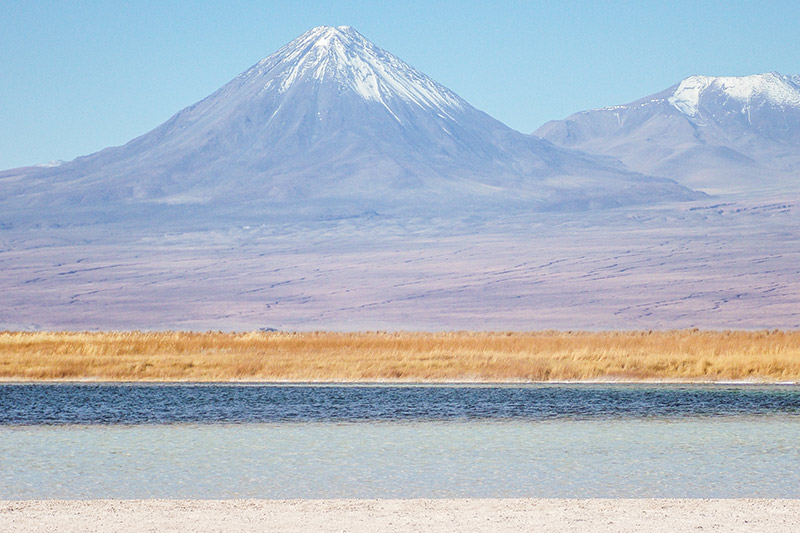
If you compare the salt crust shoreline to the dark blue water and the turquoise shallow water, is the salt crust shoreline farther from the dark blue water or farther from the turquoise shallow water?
the dark blue water

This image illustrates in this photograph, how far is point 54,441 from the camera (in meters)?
21.8

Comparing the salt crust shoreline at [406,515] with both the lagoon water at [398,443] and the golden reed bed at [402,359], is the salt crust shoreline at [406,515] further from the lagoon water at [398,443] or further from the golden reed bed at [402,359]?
the golden reed bed at [402,359]

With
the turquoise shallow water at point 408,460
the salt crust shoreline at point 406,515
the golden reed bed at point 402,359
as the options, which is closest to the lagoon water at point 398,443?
Answer: the turquoise shallow water at point 408,460

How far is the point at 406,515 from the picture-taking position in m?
14.4

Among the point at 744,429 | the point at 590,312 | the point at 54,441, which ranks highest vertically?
the point at 54,441

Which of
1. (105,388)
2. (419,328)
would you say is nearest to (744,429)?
(105,388)

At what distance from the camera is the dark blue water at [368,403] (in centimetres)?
2597

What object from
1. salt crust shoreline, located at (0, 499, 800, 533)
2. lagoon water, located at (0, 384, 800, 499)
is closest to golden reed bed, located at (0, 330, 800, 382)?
lagoon water, located at (0, 384, 800, 499)

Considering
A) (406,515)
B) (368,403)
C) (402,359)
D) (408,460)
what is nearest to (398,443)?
(408,460)

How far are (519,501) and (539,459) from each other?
4.29m

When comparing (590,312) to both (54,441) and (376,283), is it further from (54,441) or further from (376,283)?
(54,441)

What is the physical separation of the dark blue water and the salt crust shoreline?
10007mm

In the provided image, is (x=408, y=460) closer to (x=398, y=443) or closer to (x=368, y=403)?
(x=398, y=443)

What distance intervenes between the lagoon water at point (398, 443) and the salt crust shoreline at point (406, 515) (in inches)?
45.3
